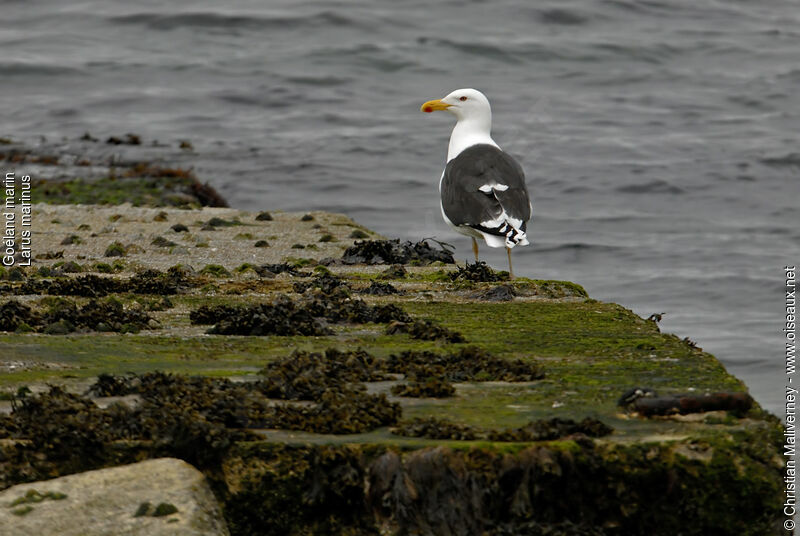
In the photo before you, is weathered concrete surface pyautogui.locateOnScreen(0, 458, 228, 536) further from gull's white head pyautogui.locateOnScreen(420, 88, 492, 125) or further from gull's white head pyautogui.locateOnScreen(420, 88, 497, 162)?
gull's white head pyautogui.locateOnScreen(420, 88, 492, 125)

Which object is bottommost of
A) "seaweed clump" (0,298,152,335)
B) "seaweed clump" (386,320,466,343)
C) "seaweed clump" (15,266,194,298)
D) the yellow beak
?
"seaweed clump" (15,266,194,298)

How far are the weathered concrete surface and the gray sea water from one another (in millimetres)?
6422

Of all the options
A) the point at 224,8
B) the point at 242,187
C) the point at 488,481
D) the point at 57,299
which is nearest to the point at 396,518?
the point at 488,481

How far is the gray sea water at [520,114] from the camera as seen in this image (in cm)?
1407

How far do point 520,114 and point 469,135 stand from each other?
12.3 m

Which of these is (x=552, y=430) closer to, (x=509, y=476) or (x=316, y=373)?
Result: (x=509, y=476)

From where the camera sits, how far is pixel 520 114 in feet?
72.5

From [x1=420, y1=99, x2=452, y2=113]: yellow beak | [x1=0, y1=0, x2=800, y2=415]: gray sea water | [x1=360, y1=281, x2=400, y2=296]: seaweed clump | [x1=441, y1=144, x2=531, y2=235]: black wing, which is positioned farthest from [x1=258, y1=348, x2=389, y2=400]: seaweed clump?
[x1=420, y1=99, x2=452, y2=113]: yellow beak

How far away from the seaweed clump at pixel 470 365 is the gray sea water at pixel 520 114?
5086 millimetres

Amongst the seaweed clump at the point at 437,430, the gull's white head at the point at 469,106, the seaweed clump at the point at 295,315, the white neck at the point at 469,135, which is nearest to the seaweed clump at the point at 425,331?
the seaweed clump at the point at 295,315

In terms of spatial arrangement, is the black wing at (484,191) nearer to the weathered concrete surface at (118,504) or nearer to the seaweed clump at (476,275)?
the seaweed clump at (476,275)

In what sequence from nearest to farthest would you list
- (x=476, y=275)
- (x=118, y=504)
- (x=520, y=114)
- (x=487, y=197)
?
(x=118, y=504), (x=476, y=275), (x=487, y=197), (x=520, y=114)

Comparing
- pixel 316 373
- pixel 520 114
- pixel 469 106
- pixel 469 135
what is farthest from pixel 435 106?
pixel 520 114

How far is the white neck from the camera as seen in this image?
32.1 ft
